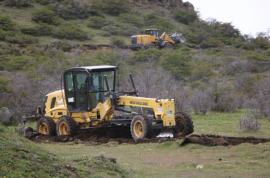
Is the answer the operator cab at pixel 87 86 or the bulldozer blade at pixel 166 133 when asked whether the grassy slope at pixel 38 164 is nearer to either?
the bulldozer blade at pixel 166 133

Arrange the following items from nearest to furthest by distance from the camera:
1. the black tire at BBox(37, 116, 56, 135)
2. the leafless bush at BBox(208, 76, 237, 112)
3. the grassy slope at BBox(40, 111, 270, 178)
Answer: the grassy slope at BBox(40, 111, 270, 178), the black tire at BBox(37, 116, 56, 135), the leafless bush at BBox(208, 76, 237, 112)

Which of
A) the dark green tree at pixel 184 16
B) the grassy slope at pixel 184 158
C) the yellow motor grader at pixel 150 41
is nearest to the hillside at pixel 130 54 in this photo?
the dark green tree at pixel 184 16

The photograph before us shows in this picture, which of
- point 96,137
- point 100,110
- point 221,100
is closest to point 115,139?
point 96,137

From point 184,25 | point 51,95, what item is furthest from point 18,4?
point 51,95

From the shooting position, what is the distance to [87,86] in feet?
50.2

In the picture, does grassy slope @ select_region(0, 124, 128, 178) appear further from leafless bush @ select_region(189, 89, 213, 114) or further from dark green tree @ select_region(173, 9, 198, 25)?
dark green tree @ select_region(173, 9, 198, 25)

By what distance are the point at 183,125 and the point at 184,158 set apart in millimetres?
3466

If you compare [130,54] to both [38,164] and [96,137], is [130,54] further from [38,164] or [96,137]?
[38,164]

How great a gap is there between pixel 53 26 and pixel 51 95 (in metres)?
42.0

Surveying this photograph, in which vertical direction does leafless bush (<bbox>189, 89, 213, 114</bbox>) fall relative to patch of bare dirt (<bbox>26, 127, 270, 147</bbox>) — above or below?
above

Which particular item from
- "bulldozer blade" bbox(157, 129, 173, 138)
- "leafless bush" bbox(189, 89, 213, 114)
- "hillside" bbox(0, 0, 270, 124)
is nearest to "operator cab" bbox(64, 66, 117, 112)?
"bulldozer blade" bbox(157, 129, 173, 138)

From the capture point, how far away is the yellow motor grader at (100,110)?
13.7 meters

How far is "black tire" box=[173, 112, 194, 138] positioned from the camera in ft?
46.1

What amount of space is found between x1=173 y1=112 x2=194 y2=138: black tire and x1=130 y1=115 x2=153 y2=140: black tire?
124 cm
